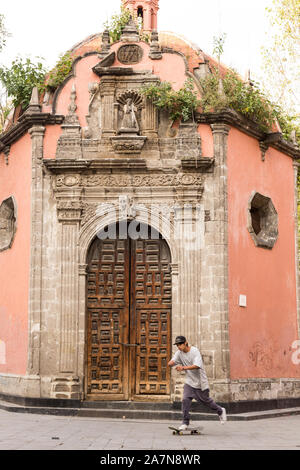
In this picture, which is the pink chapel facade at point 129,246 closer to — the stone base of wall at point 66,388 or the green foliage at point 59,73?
the stone base of wall at point 66,388

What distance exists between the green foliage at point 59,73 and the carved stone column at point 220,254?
3444 mm

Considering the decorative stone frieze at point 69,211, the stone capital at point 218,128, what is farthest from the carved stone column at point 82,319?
the stone capital at point 218,128

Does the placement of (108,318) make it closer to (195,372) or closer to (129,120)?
(195,372)

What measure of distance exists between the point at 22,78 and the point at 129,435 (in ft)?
28.3

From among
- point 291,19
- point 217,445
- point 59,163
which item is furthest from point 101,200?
point 291,19

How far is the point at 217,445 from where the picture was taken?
9.41m

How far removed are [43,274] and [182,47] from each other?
611 centimetres

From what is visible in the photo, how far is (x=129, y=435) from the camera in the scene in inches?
410

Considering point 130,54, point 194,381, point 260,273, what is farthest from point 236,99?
point 194,381

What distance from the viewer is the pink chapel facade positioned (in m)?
13.8

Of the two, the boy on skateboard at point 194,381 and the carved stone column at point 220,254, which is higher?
the carved stone column at point 220,254

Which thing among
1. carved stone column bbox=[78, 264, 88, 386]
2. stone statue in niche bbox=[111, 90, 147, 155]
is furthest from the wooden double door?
stone statue in niche bbox=[111, 90, 147, 155]

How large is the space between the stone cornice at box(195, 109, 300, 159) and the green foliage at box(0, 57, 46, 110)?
150 inches

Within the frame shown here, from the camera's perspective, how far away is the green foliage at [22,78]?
15.5m
